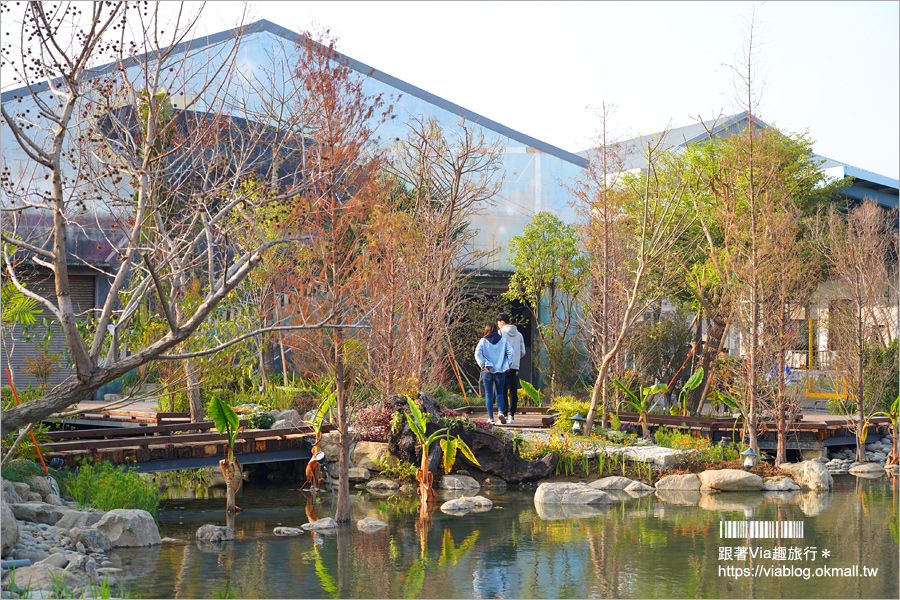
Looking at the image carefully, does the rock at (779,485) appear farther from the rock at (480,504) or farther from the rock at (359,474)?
the rock at (359,474)

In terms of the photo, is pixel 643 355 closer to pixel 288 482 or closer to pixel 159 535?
pixel 288 482

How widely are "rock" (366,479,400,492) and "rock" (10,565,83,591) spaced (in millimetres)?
5792

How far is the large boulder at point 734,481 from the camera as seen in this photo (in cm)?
1202

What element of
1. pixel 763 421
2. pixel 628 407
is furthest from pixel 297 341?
pixel 628 407

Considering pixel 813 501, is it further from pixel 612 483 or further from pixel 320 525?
pixel 320 525

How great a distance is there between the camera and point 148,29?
21.7 ft

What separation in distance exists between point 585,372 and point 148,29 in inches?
624

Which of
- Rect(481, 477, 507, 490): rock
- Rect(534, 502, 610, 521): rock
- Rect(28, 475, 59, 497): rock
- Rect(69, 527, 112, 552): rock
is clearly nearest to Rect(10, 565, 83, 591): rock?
Rect(69, 527, 112, 552): rock

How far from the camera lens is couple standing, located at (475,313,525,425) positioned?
44.6ft

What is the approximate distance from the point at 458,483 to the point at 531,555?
13.7 ft

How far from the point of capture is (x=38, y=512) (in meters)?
8.30

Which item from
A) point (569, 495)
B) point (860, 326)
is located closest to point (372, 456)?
point (569, 495)

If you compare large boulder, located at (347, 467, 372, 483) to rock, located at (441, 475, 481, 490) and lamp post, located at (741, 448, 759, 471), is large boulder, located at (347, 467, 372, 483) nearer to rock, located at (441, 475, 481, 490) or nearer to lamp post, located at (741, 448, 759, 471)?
rock, located at (441, 475, 481, 490)

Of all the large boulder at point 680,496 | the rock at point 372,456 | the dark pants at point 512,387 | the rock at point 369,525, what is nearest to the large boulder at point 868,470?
the large boulder at point 680,496
